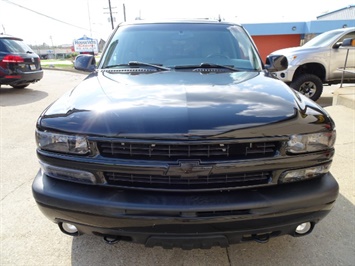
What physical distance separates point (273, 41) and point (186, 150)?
90.0ft

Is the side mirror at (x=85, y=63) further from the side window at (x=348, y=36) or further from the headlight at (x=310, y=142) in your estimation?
the side window at (x=348, y=36)

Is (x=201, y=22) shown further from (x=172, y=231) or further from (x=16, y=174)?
(x=16, y=174)

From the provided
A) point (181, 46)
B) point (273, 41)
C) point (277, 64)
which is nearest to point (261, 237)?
point (181, 46)

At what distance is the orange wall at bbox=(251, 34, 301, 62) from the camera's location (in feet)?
85.5

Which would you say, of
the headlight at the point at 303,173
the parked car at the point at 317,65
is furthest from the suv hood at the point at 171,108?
the parked car at the point at 317,65

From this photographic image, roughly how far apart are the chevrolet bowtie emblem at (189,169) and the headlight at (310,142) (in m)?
0.51

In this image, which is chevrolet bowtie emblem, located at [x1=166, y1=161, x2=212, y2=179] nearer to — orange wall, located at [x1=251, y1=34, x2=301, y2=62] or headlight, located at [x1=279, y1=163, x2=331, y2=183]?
headlight, located at [x1=279, y1=163, x2=331, y2=183]

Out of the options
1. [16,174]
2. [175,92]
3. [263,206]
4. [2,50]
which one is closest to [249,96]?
[175,92]

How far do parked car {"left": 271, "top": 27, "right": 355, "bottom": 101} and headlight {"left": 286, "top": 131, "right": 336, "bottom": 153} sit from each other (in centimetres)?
560

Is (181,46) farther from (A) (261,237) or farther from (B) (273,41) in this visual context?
(B) (273,41)

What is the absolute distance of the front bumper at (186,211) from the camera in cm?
155

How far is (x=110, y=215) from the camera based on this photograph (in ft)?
5.18

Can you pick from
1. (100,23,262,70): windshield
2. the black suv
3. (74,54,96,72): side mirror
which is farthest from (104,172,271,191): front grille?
(74,54,96,72): side mirror

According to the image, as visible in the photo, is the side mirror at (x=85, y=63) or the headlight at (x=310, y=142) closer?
the headlight at (x=310, y=142)
